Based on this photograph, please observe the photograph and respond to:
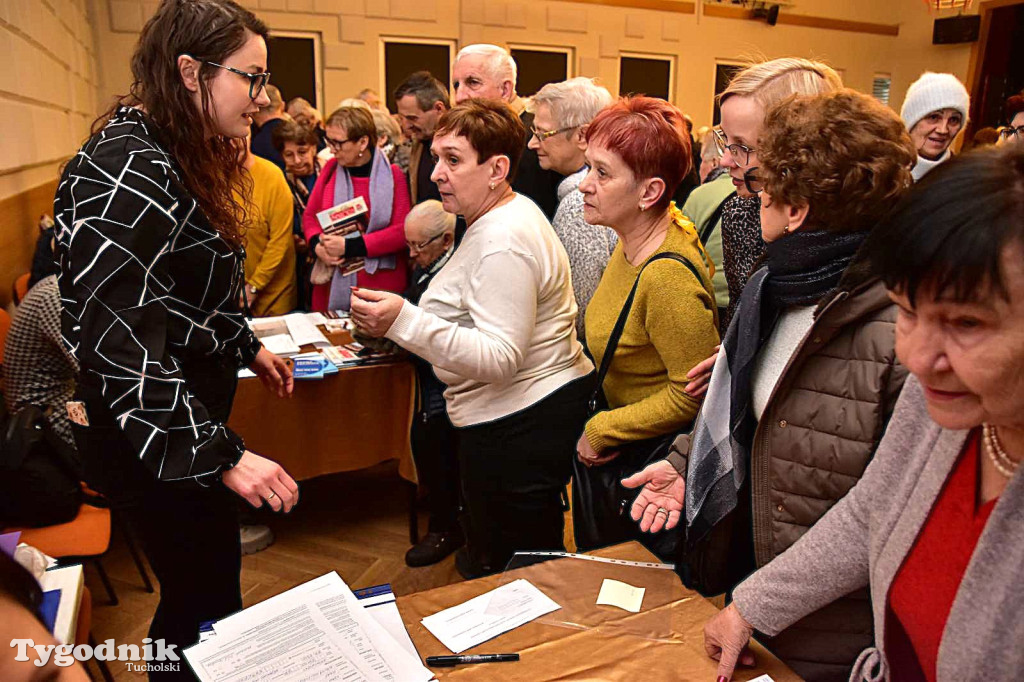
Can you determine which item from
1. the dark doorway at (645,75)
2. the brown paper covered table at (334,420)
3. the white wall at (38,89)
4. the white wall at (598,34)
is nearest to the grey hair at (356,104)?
the white wall at (38,89)

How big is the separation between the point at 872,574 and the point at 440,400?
6.23 feet

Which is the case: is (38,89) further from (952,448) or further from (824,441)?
(952,448)

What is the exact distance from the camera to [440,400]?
269cm

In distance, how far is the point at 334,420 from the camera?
9.21 feet

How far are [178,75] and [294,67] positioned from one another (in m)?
7.75

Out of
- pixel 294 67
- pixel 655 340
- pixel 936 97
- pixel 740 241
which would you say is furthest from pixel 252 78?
pixel 294 67

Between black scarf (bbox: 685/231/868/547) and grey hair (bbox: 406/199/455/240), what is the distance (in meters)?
1.64

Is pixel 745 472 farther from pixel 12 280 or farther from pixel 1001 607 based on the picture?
pixel 12 280

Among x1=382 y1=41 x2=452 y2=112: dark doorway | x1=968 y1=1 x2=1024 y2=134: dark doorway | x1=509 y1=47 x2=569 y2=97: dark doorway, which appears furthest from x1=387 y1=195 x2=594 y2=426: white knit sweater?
x1=968 y1=1 x2=1024 y2=134: dark doorway

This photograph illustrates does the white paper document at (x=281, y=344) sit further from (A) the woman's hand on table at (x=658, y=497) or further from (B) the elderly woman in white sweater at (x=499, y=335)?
(A) the woman's hand on table at (x=658, y=497)

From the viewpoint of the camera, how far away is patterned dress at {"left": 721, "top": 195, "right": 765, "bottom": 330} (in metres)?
2.00

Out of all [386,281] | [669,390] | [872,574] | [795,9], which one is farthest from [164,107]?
[795,9]

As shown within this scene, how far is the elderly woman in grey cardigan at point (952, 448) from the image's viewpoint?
65cm

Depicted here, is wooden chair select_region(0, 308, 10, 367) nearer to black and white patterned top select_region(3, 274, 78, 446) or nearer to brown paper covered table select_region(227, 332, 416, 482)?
black and white patterned top select_region(3, 274, 78, 446)
